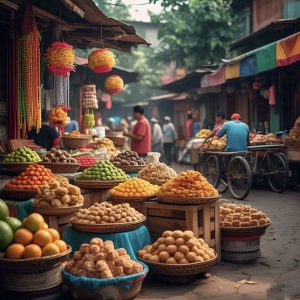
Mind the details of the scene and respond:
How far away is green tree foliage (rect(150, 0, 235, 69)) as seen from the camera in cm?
2378

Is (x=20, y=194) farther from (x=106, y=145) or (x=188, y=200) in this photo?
(x=106, y=145)

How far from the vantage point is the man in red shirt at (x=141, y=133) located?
36.4 feet

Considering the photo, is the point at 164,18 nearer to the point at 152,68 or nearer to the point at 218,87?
the point at 218,87

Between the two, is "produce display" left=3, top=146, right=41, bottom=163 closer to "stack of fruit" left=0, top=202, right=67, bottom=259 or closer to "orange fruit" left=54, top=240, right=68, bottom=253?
"stack of fruit" left=0, top=202, right=67, bottom=259

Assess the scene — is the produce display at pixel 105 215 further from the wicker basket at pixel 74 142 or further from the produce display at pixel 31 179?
the wicker basket at pixel 74 142

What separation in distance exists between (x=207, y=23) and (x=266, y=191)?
13.1m

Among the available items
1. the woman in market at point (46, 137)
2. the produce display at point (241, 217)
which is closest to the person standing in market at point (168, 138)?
the woman in market at point (46, 137)

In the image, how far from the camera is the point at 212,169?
13.3 meters

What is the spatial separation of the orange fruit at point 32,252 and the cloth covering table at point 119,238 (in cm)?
90

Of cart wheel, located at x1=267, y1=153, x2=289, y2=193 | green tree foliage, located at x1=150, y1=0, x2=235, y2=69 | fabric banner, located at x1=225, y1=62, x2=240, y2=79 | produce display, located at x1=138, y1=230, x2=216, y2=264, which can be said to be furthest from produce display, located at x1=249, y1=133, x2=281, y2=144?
green tree foliage, located at x1=150, y1=0, x2=235, y2=69

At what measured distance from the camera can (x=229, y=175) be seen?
39.9 ft

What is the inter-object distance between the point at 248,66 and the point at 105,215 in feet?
32.8

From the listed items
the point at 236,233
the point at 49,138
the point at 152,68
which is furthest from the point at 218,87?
the point at 152,68

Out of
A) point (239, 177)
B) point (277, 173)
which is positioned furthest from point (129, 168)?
point (277, 173)
